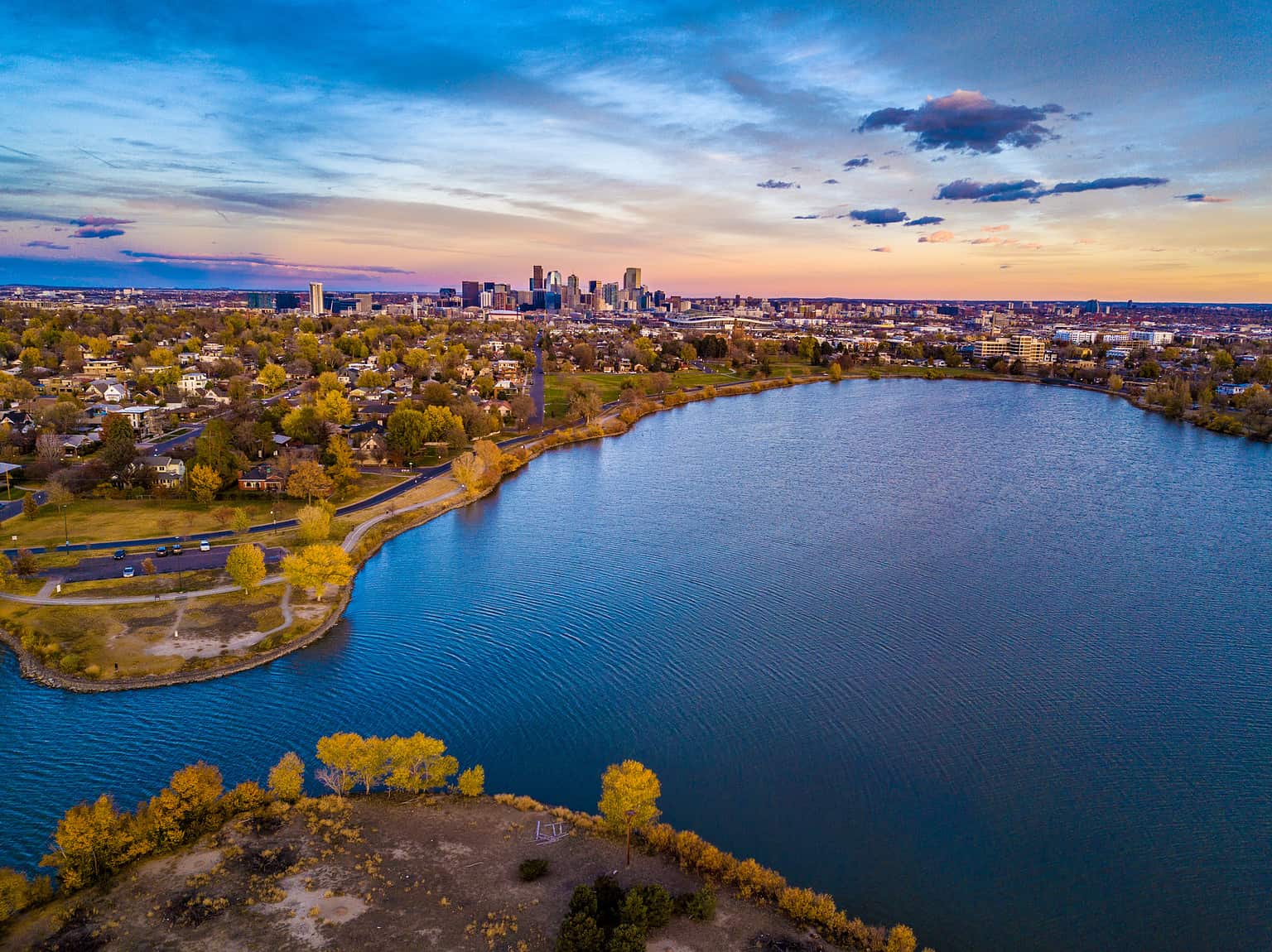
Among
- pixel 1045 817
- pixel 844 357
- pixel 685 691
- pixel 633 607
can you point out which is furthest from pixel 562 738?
pixel 844 357

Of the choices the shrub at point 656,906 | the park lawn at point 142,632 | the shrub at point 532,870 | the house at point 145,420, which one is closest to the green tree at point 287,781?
the shrub at point 532,870

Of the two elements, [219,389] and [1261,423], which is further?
[219,389]

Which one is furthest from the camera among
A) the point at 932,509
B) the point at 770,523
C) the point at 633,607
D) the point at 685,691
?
the point at 932,509

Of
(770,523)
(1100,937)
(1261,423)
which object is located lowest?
(1100,937)

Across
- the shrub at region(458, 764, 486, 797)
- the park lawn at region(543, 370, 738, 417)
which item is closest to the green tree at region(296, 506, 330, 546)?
the shrub at region(458, 764, 486, 797)

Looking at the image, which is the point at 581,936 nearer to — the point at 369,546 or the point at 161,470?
the point at 369,546

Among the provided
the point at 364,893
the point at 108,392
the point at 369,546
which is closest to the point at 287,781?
the point at 364,893

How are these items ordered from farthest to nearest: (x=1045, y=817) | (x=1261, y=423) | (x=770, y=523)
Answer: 1. (x=1261, y=423)
2. (x=770, y=523)
3. (x=1045, y=817)

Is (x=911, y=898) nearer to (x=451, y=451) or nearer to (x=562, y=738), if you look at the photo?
(x=562, y=738)
